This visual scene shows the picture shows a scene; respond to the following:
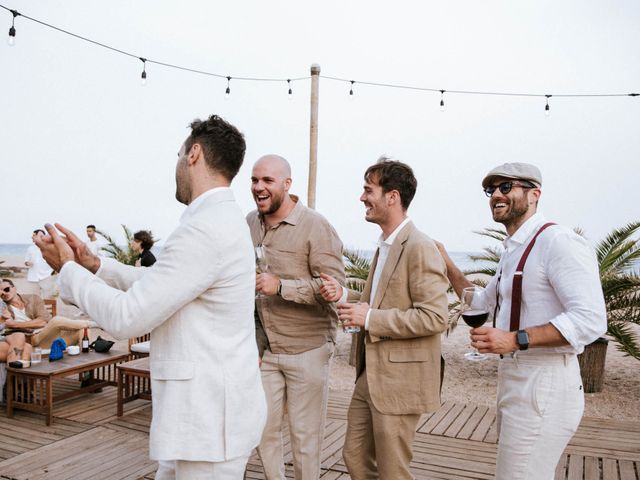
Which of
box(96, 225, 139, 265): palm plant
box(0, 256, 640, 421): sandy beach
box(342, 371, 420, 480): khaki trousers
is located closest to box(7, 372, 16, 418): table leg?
box(0, 256, 640, 421): sandy beach

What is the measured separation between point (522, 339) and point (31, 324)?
576 centimetres

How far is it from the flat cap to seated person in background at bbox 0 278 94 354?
5191 mm

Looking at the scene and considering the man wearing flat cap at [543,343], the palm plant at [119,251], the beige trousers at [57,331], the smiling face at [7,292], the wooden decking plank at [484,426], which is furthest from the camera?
the palm plant at [119,251]

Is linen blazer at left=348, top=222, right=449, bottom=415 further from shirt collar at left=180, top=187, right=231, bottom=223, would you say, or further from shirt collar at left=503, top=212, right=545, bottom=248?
shirt collar at left=180, top=187, right=231, bottom=223

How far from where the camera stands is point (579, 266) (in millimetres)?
1681

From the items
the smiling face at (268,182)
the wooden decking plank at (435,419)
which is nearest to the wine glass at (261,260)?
the smiling face at (268,182)

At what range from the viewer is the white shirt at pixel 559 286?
165 centimetres

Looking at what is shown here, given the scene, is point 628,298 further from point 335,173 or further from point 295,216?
point 335,173

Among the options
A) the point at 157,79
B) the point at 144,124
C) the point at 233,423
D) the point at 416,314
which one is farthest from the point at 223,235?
the point at 144,124

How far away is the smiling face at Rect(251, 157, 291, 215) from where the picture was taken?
269cm

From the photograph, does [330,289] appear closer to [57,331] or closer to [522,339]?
[522,339]

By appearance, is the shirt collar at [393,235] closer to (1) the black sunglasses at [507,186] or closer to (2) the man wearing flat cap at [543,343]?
(1) the black sunglasses at [507,186]

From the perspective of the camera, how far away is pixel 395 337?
222 cm

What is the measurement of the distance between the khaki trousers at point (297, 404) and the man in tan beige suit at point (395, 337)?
1.12 feet
